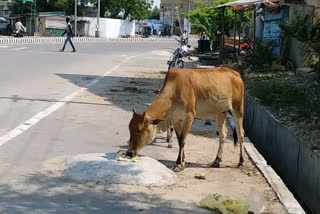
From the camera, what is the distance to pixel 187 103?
6.22 m

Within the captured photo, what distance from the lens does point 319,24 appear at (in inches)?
491

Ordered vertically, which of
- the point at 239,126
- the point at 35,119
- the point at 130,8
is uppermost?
the point at 130,8

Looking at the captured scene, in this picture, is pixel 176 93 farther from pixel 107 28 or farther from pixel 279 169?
pixel 107 28

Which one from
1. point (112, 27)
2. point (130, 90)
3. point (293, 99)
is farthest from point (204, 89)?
point (112, 27)

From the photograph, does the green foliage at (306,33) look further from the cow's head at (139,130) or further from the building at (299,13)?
the cow's head at (139,130)

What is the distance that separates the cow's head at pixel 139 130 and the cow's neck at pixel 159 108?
12 centimetres

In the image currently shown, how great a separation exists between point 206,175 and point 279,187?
0.88 m

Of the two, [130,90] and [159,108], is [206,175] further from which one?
[130,90]

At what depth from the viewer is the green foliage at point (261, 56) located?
16000 millimetres

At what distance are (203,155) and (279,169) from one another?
1.29 meters

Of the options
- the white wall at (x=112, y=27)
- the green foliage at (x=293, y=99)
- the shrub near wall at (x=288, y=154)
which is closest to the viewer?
the shrub near wall at (x=288, y=154)

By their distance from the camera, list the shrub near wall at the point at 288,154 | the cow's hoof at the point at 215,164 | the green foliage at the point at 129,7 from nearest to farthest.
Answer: the shrub near wall at the point at 288,154, the cow's hoof at the point at 215,164, the green foliage at the point at 129,7

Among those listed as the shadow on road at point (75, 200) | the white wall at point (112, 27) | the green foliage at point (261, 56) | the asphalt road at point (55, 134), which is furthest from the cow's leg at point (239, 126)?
the white wall at point (112, 27)

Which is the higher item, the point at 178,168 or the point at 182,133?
the point at 182,133
